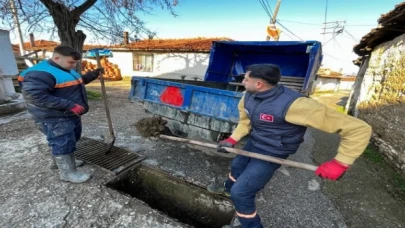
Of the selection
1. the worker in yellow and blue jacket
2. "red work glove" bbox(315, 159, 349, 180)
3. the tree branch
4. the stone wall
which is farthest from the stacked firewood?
"red work glove" bbox(315, 159, 349, 180)

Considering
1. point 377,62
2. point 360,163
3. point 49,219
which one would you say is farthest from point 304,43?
point 49,219

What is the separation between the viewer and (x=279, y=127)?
5.90 ft

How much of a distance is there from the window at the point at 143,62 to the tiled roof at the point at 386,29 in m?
12.0

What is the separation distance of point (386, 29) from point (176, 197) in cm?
635

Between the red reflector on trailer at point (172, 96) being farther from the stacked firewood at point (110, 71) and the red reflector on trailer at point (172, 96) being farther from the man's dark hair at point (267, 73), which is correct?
the stacked firewood at point (110, 71)

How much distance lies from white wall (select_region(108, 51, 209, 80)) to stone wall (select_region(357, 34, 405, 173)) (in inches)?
338

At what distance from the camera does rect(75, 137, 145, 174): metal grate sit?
3061 mm

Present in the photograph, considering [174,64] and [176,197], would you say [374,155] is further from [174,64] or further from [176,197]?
[174,64]

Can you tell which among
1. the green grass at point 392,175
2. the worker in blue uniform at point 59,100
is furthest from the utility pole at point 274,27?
the worker in blue uniform at point 59,100

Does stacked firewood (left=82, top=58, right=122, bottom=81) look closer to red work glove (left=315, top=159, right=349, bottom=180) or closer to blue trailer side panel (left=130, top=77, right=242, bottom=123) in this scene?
blue trailer side panel (left=130, top=77, right=242, bottom=123)

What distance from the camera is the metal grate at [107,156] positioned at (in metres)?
3.06

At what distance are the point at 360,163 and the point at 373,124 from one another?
1914 millimetres

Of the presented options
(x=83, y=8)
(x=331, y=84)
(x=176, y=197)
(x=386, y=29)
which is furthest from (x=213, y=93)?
(x=331, y=84)

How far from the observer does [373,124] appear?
5332 millimetres
